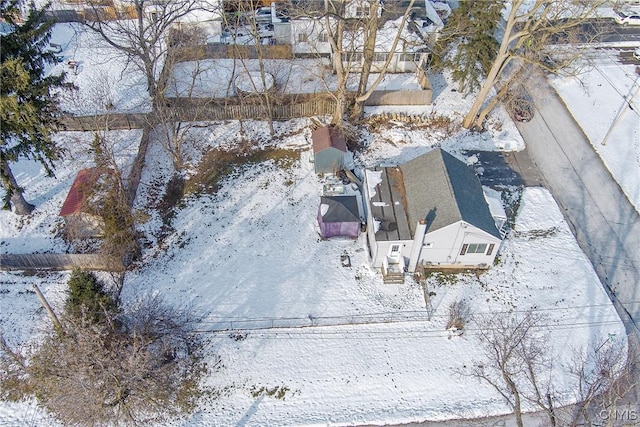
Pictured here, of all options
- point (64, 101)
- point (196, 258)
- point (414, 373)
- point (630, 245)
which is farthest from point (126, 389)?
point (630, 245)

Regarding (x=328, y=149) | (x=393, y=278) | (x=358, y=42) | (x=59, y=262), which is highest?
(x=358, y=42)

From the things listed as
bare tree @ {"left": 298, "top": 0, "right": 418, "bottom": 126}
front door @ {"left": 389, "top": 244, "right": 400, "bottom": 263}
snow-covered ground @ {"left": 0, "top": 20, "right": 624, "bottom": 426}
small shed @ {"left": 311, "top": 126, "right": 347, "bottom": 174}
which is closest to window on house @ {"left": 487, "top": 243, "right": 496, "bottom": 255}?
snow-covered ground @ {"left": 0, "top": 20, "right": 624, "bottom": 426}

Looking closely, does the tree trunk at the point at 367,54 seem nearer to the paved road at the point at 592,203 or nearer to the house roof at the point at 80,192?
the paved road at the point at 592,203

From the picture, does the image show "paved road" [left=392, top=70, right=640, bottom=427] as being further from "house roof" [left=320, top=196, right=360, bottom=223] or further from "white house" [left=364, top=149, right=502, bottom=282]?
"house roof" [left=320, top=196, right=360, bottom=223]

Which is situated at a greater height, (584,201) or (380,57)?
(380,57)

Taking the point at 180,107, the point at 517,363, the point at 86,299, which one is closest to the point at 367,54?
the point at 180,107

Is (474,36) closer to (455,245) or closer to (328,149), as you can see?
(328,149)

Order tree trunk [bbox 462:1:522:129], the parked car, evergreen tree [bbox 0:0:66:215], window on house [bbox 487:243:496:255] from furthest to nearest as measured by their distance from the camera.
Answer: the parked car
tree trunk [bbox 462:1:522:129]
window on house [bbox 487:243:496:255]
evergreen tree [bbox 0:0:66:215]
